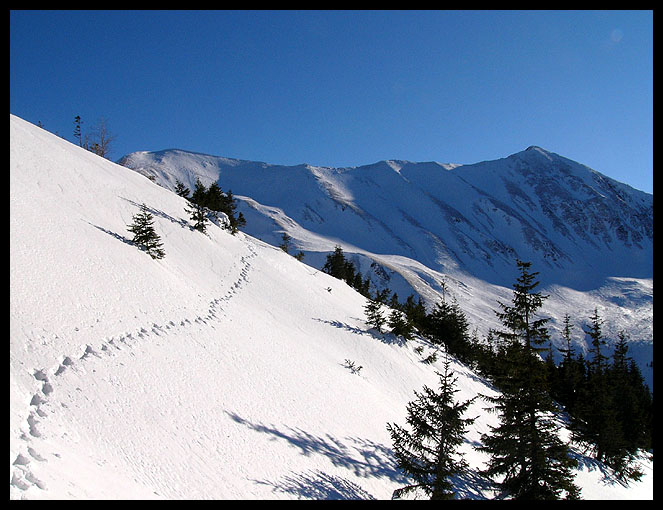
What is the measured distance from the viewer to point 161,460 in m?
6.43

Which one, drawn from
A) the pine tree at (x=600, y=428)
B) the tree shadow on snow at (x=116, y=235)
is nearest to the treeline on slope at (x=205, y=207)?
the tree shadow on snow at (x=116, y=235)

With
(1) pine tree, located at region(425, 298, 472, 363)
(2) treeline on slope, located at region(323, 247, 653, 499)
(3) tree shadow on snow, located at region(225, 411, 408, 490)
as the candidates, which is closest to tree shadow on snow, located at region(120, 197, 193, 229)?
(2) treeline on slope, located at region(323, 247, 653, 499)

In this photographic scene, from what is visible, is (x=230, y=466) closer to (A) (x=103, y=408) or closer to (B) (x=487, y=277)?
(A) (x=103, y=408)

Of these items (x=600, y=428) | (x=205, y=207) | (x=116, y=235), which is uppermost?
(x=205, y=207)

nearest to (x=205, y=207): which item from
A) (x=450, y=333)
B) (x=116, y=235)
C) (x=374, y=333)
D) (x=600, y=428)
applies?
(x=116, y=235)

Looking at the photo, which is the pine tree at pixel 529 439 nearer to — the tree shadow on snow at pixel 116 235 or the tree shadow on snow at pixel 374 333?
the tree shadow on snow at pixel 374 333

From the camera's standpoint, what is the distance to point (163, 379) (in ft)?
28.7

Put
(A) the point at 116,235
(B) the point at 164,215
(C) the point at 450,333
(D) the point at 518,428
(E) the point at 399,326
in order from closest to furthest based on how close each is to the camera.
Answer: (D) the point at 518,428 < (A) the point at 116,235 < (E) the point at 399,326 < (B) the point at 164,215 < (C) the point at 450,333

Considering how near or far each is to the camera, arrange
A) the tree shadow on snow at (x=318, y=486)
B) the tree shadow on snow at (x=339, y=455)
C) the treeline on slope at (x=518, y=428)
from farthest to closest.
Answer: the treeline on slope at (x=518, y=428) < the tree shadow on snow at (x=339, y=455) < the tree shadow on snow at (x=318, y=486)

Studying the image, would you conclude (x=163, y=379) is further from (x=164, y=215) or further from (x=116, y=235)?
(x=164, y=215)

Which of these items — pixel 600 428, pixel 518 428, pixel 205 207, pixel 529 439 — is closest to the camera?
pixel 529 439

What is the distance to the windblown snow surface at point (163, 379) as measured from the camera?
6.02 meters
